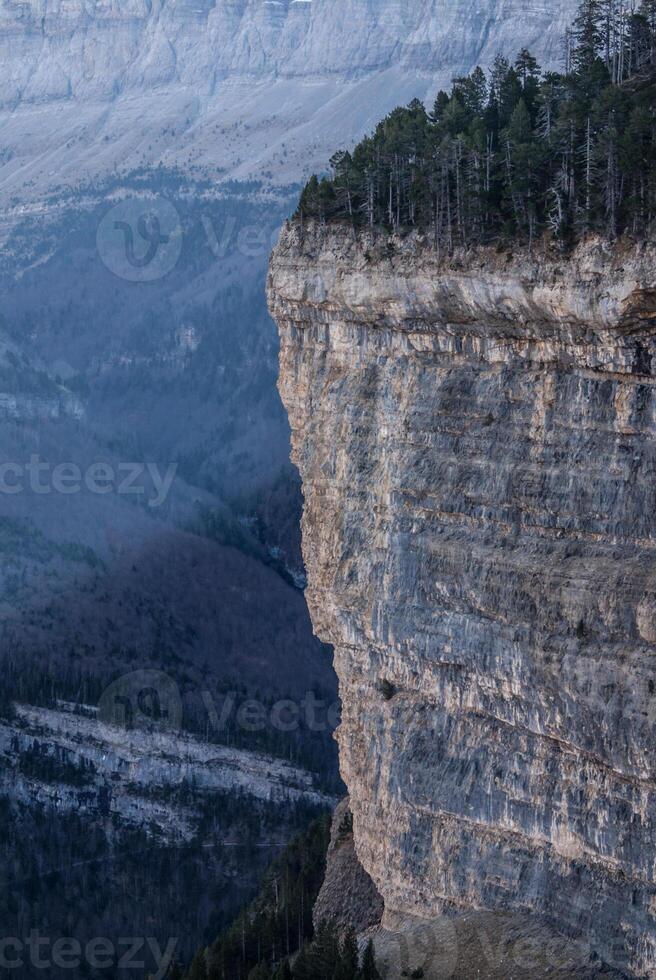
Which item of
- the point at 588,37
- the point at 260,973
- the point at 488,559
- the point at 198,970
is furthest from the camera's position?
the point at 198,970

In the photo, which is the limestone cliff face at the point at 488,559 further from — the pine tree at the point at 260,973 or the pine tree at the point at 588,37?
the pine tree at the point at 588,37

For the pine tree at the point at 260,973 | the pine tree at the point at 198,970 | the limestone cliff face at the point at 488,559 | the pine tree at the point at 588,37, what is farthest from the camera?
the pine tree at the point at 198,970

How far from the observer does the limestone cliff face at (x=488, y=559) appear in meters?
48.0

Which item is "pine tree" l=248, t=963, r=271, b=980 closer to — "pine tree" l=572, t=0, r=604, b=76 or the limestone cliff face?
the limestone cliff face

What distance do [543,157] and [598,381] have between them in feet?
25.4

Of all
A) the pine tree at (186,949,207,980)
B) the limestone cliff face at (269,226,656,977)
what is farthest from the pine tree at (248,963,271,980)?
the limestone cliff face at (269,226,656,977)

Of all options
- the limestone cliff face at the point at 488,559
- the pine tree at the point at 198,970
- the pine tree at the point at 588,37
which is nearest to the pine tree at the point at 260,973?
the pine tree at the point at 198,970

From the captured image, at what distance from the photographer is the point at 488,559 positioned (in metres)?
52.1

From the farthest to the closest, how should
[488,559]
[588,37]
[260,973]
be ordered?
[260,973]
[588,37]
[488,559]

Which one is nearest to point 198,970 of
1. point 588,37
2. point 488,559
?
point 488,559

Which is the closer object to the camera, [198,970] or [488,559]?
[488,559]

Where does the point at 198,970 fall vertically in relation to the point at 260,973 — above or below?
below

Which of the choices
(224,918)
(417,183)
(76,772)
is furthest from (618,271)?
(76,772)

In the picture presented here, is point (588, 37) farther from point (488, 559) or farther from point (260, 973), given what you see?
point (260, 973)
